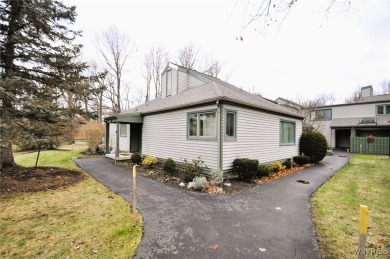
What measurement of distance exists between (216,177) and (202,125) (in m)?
2.47

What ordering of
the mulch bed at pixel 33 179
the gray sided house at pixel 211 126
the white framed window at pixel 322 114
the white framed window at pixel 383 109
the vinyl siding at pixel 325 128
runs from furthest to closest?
the white framed window at pixel 322 114, the vinyl siding at pixel 325 128, the white framed window at pixel 383 109, the gray sided house at pixel 211 126, the mulch bed at pixel 33 179

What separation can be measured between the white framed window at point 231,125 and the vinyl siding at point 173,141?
2.19 ft

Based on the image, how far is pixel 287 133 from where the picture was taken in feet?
40.2

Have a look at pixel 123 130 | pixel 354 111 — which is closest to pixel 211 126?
pixel 123 130

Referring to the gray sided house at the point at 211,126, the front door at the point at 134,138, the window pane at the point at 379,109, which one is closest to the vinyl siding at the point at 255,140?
the gray sided house at the point at 211,126

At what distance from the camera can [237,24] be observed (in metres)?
3.38

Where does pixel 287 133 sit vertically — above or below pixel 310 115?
below

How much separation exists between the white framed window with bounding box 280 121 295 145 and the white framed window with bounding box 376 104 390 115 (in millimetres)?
15793

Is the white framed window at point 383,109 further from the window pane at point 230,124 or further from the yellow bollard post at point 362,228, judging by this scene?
the yellow bollard post at point 362,228

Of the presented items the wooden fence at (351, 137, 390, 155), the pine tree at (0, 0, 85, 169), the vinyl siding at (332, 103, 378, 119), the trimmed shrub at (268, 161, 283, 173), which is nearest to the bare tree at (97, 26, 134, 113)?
the pine tree at (0, 0, 85, 169)

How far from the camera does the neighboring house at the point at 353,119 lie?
20.2 m

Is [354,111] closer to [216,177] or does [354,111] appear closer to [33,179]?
[216,177]

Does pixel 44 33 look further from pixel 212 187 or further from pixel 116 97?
pixel 116 97

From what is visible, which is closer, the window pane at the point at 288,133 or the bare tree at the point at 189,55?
the window pane at the point at 288,133
